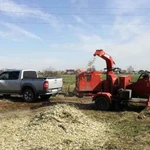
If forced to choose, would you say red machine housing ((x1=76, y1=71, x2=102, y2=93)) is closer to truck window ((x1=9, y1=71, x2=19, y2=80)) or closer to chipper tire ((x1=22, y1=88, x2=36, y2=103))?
chipper tire ((x1=22, y1=88, x2=36, y2=103))

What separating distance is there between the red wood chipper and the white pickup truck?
289cm

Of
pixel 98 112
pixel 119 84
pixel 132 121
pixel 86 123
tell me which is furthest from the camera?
pixel 119 84

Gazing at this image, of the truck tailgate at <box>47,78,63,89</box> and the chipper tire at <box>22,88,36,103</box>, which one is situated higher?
the truck tailgate at <box>47,78,63,89</box>

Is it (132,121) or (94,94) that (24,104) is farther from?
(132,121)

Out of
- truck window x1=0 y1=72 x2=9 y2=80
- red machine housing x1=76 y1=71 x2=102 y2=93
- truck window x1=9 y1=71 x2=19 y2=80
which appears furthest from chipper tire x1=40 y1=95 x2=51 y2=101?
red machine housing x1=76 y1=71 x2=102 y2=93

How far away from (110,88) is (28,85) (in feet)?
18.3

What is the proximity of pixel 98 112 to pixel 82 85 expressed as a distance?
2.02 metres

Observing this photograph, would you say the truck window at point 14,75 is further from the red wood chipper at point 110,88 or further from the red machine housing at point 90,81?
the red machine housing at point 90,81

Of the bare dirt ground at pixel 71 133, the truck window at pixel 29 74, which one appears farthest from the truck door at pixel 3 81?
the bare dirt ground at pixel 71 133

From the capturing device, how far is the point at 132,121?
11.3m

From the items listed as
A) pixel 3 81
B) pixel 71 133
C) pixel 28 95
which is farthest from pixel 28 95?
pixel 71 133

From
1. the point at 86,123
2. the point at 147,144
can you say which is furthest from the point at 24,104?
the point at 147,144

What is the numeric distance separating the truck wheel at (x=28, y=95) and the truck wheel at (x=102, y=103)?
5032 millimetres

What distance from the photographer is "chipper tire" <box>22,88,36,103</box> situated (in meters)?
18.0
